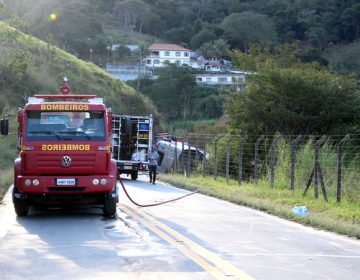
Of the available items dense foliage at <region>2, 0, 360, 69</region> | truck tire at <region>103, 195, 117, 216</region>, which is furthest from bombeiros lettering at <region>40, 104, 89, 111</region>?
dense foliage at <region>2, 0, 360, 69</region>

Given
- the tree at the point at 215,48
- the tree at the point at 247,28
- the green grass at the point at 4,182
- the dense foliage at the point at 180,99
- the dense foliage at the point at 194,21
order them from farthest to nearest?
the tree at the point at 215,48, the tree at the point at 247,28, the dense foliage at the point at 194,21, the dense foliage at the point at 180,99, the green grass at the point at 4,182

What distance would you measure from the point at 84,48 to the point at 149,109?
42.1 meters

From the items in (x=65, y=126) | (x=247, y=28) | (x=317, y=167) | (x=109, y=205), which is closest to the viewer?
(x=65, y=126)

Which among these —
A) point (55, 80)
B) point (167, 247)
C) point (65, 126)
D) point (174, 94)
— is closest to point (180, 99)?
point (174, 94)

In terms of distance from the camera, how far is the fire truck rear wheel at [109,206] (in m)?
14.0

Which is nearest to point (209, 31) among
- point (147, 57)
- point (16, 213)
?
point (147, 57)

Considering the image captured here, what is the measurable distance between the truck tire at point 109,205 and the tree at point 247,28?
319 ft

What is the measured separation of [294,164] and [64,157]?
8.99 m

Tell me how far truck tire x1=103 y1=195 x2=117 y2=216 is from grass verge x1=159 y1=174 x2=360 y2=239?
4143mm

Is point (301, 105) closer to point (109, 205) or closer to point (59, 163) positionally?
point (109, 205)

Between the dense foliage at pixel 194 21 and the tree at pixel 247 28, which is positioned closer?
the dense foliage at pixel 194 21

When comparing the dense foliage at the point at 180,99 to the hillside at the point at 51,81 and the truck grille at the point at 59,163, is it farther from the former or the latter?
the truck grille at the point at 59,163

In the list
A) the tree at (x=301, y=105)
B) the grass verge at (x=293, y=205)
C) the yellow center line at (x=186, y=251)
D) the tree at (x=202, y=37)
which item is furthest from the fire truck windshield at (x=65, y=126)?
the tree at (x=202, y=37)

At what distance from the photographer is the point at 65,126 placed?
45.4 ft
